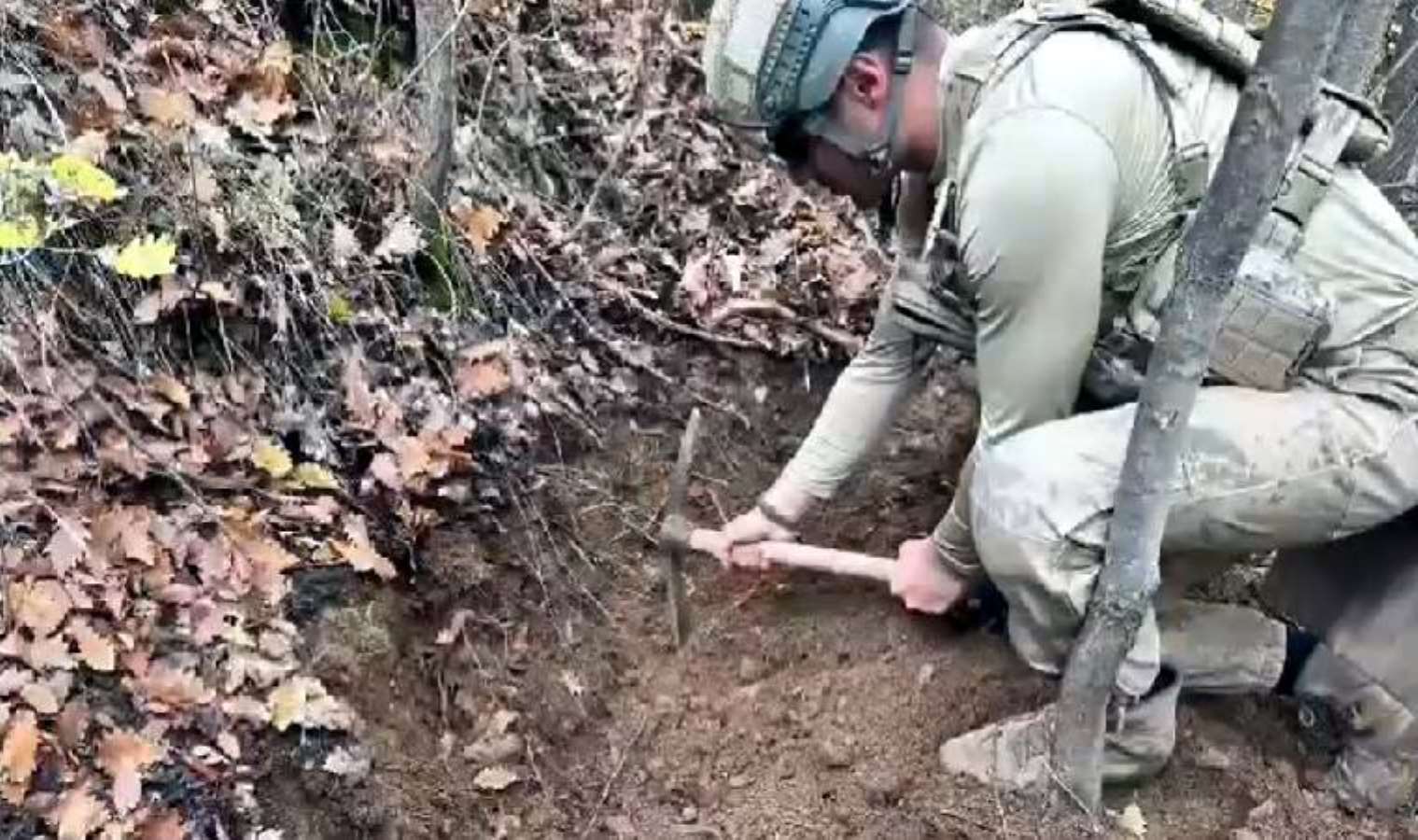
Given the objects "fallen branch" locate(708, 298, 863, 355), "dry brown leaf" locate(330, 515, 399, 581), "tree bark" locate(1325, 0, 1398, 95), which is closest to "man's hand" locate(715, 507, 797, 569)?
"dry brown leaf" locate(330, 515, 399, 581)

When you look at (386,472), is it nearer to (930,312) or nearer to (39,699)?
(39,699)

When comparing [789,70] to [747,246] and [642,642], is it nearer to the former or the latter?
[642,642]

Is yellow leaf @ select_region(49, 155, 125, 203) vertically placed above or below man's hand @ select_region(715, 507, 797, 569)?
above

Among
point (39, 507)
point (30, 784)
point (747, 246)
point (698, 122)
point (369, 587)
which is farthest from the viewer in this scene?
point (698, 122)

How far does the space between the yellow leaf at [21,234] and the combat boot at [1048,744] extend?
2.19 metres

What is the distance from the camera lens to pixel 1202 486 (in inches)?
117

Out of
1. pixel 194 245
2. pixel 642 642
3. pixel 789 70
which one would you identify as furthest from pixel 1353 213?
pixel 194 245

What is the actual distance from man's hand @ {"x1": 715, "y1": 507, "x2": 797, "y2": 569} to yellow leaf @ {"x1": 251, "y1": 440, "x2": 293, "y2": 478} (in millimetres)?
998

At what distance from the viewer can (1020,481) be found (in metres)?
2.98

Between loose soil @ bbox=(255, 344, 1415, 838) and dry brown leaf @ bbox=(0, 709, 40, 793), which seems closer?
dry brown leaf @ bbox=(0, 709, 40, 793)

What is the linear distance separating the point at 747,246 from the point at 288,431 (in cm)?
191

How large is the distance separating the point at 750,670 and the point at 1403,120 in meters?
2.64

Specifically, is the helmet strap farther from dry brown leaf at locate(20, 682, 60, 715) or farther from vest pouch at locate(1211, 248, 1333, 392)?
dry brown leaf at locate(20, 682, 60, 715)

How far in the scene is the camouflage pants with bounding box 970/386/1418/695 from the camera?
2930 mm
